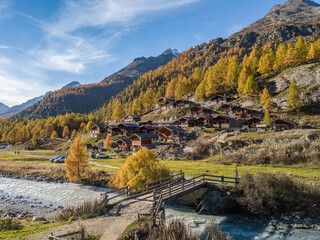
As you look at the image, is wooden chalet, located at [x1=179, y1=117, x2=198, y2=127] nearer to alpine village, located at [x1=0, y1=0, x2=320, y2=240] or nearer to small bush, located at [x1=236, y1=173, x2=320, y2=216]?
alpine village, located at [x1=0, y1=0, x2=320, y2=240]

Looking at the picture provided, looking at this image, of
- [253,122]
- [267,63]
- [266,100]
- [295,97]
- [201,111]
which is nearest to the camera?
[295,97]

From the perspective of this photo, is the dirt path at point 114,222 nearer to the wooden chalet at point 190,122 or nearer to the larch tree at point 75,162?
the larch tree at point 75,162

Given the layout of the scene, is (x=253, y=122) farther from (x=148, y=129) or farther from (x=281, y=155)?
(x=148, y=129)

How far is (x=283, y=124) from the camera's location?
64.4 m

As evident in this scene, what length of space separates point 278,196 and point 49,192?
37.9 m

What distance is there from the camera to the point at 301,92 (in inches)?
2955

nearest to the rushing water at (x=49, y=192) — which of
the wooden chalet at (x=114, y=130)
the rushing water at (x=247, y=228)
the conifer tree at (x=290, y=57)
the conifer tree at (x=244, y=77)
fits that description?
the rushing water at (x=247, y=228)

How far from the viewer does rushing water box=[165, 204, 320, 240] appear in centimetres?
1845

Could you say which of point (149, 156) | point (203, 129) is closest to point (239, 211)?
point (149, 156)

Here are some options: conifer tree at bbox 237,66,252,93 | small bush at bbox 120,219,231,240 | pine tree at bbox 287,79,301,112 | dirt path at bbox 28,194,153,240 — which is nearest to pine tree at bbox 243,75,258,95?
conifer tree at bbox 237,66,252,93

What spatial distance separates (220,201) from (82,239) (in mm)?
17802

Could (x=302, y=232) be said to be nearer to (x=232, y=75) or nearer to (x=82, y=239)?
(x=82, y=239)

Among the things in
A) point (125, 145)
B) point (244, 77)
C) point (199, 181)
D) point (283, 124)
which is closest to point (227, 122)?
point (283, 124)

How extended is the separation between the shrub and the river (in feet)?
16.3
